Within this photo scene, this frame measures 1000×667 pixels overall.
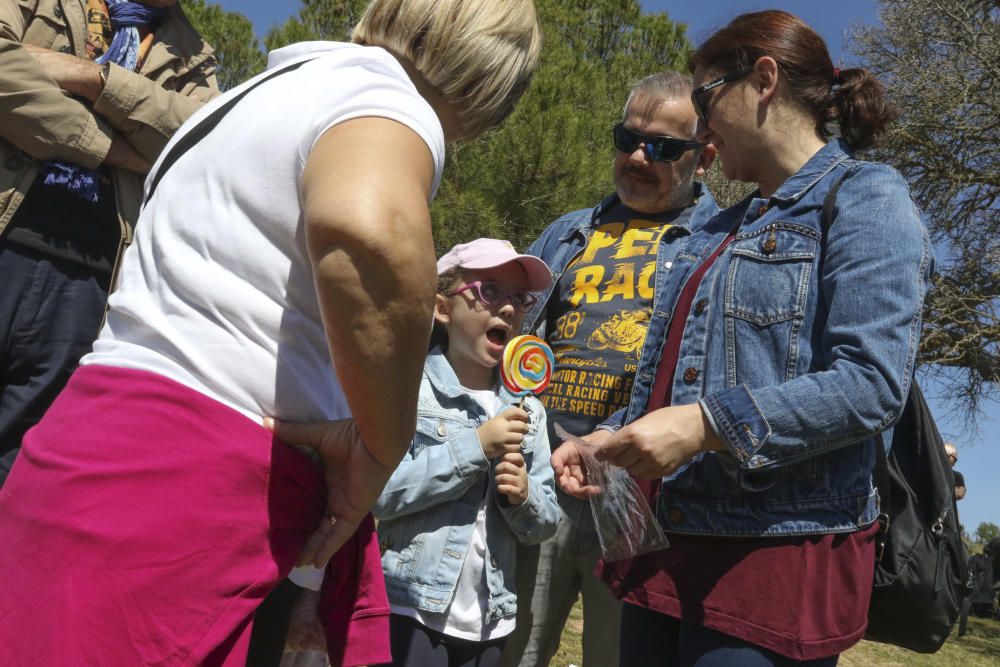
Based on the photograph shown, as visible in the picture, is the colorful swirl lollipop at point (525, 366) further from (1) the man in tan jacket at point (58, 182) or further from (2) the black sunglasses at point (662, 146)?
(1) the man in tan jacket at point (58, 182)

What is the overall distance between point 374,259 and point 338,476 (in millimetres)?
370

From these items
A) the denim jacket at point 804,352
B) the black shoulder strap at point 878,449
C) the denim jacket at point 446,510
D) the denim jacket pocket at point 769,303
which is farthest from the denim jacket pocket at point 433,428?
the black shoulder strap at point 878,449

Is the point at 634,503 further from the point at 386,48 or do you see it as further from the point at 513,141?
the point at 513,141

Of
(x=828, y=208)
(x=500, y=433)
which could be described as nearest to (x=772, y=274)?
(x=828, y=208)

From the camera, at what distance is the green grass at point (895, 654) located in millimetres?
5702

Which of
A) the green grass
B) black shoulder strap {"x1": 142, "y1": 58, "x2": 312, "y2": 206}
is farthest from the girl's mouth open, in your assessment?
the green grass

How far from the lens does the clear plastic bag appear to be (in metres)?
1.89

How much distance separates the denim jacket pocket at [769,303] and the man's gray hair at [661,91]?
149cm

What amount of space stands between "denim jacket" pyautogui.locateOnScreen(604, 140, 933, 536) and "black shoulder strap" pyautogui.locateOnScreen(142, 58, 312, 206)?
981 mm

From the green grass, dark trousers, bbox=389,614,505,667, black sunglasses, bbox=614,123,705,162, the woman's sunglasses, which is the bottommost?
the green grass

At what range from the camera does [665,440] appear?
5.55ft

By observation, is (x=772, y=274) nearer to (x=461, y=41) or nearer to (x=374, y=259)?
(x=461, y=41)

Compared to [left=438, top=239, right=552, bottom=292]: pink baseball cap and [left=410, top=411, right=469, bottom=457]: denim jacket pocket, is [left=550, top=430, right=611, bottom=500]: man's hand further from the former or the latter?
[left=438, top=239, right=552, bottom=292]: pink baseball cap

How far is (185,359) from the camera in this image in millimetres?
1130
